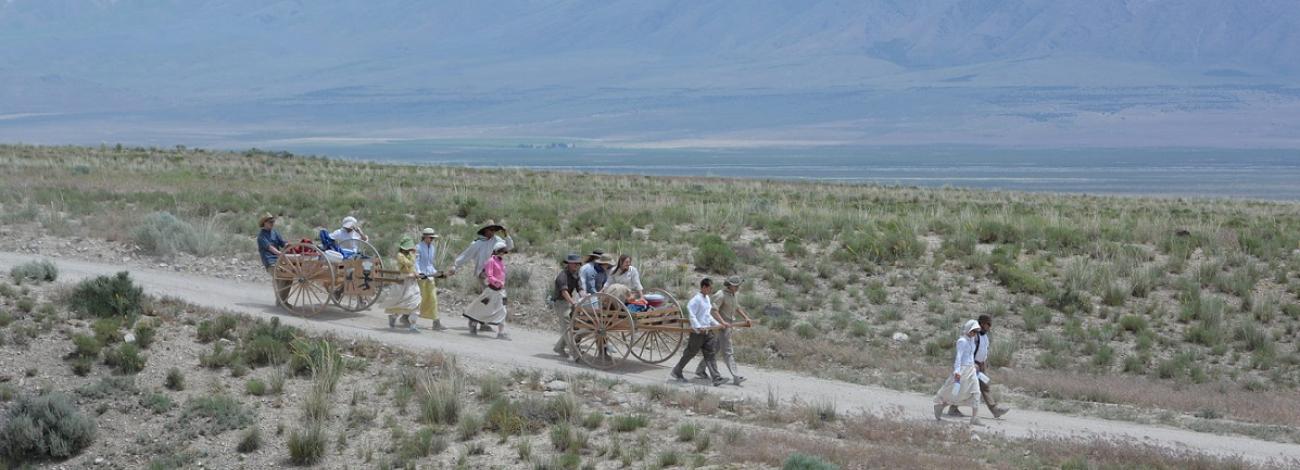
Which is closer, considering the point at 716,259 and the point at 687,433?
the point at 687,433

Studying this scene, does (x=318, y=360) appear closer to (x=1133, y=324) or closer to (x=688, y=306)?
(x=688, y=306)

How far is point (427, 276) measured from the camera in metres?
19.5

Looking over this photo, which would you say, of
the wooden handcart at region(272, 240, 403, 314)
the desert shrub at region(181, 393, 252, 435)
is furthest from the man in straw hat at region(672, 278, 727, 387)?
the desert shrub at region(181, 393, 252, 435)

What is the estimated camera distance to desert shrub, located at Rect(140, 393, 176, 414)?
54.5 feet

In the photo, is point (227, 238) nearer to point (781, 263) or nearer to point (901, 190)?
point (781, 263)

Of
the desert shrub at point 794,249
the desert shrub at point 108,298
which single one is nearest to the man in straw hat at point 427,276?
the desert shrub at point 108,298

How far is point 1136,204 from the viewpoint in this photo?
4991cm

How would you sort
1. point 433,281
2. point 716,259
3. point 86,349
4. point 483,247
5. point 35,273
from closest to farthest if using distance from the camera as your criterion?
point 86,349 → point 483,247 → point 433,281 → point 35,273 → point 716,259

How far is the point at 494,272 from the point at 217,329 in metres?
3.73

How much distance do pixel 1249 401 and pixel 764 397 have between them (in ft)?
21.4

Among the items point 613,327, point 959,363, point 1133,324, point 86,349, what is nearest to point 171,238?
point 86,349

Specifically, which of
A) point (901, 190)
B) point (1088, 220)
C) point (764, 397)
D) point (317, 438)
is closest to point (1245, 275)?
point (1088, 220)

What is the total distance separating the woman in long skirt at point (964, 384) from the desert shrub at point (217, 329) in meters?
9.29

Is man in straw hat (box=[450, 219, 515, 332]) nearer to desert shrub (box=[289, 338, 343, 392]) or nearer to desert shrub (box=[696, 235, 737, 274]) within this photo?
desert shrub (box=[289, 338, 343, 392])
